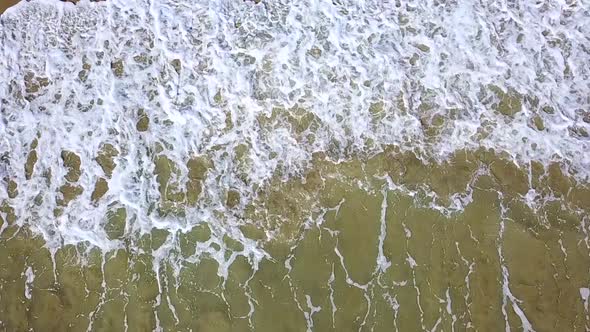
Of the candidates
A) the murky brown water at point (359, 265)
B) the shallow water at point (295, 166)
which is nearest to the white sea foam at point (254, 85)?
the shallow water at point (295, 166)

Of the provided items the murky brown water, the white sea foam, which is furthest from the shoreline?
the murky brown water

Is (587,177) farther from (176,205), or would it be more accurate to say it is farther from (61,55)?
(61,55)

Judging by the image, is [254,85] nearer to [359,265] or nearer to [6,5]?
[359,265]

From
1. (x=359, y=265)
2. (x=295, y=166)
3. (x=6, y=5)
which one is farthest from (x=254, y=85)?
(x=6, y=5)

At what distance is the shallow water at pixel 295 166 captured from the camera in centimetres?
532

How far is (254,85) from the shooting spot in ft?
19.3

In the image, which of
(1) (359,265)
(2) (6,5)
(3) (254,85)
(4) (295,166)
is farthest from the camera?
(2) (6,5)

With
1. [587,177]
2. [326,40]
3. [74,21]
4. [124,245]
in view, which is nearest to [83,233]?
[124,245]

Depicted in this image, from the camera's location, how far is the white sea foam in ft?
18.5

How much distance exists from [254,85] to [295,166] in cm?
117

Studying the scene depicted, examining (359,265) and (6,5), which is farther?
(6,5)

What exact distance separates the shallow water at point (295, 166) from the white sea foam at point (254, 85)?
25 mm

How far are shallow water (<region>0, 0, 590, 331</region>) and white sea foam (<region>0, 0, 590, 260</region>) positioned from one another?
2 cm

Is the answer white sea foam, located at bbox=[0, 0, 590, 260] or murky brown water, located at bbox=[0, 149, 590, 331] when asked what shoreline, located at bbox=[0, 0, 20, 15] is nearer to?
white sea foam, located at bbox=[0, 0, 590, 260]
